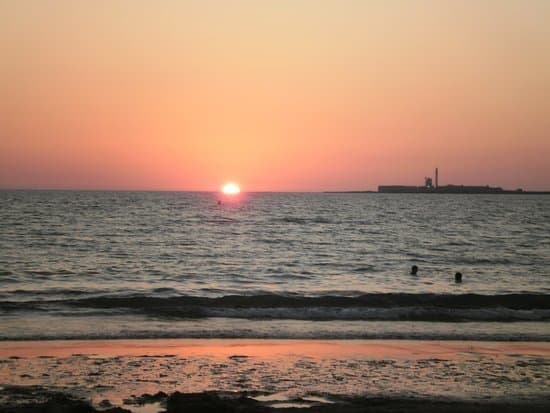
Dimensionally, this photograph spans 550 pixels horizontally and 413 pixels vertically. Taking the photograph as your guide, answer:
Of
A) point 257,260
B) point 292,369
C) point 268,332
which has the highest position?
point 292,369

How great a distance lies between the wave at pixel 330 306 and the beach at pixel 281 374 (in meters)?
4.02

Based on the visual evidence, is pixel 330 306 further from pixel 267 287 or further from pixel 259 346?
pixel 259 346

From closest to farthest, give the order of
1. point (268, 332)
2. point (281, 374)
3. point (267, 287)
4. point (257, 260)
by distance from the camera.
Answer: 1. point (281, 374)
2. point (268, 332)
3. point (267, 287)
4. point (257, 260)

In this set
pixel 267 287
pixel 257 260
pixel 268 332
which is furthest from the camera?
pixel 257 260

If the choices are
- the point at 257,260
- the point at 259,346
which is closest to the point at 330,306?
the point at 259,346

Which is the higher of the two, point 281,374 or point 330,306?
point 281,374

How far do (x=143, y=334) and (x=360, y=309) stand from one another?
7.15 m

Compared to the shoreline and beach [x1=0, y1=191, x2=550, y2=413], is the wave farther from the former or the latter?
the shoreline

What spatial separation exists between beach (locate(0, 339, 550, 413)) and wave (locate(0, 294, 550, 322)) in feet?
13.2

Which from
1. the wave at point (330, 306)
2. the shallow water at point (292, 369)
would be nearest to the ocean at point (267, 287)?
the wave at point (330, 306)

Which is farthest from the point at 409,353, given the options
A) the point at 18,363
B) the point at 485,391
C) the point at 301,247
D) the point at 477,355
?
the point at 301,247

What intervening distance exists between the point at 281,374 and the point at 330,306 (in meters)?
9.19

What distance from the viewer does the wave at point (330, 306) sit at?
59.6ft

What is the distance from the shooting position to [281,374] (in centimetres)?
1080
